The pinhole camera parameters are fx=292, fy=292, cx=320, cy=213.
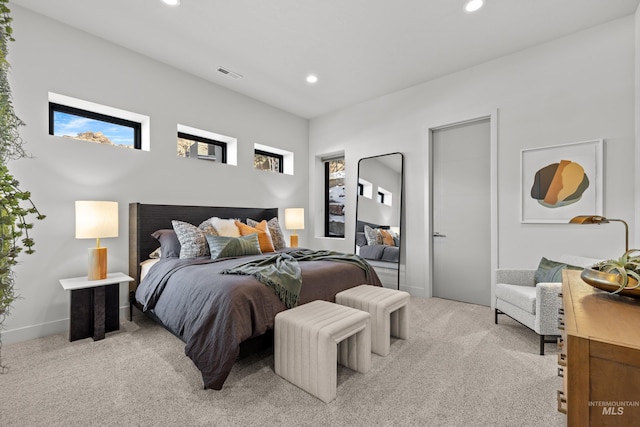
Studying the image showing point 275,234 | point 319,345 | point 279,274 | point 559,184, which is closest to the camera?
point 319,345

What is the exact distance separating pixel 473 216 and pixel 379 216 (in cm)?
129

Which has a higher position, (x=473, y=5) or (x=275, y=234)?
(x=473, y=5)

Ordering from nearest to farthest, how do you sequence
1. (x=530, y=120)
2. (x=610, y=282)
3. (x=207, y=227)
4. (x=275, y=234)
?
(x=610, y=282) → (x=530, y=120) → (x=207, y=227) → (x=275, y=234)

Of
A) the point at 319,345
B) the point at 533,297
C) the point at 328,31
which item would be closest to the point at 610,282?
the point at 319,345

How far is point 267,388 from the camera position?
1886 millimetres

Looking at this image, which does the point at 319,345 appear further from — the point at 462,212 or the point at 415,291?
the point at 462,212

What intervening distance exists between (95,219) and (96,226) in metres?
0.06

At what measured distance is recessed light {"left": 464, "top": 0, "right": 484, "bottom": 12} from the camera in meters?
2.53

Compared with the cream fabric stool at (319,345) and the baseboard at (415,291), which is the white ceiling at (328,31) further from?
the baseboard at (415,291)

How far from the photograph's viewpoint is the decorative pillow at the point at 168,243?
10.1 feet

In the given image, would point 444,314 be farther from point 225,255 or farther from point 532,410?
point 225,255

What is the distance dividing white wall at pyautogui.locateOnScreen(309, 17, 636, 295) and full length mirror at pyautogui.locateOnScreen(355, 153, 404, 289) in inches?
5.2

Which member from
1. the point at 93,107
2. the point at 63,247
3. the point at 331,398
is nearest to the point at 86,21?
the point at 93,107

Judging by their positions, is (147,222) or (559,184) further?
(147,222)
